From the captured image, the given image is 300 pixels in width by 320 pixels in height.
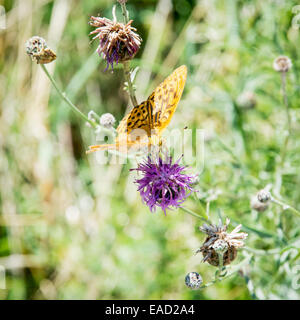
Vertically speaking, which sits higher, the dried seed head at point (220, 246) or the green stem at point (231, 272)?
the dried seed head at point (220, 246)

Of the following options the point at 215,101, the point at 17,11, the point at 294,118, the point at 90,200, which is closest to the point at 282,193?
the point at 294,118

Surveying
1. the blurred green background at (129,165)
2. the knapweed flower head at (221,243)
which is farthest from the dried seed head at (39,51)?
the knapweed flower head at (221,243)

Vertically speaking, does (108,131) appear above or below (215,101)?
below

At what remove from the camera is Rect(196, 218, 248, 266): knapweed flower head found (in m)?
1.27

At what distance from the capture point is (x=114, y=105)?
3.27 m

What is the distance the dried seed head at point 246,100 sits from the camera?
6.97 feet

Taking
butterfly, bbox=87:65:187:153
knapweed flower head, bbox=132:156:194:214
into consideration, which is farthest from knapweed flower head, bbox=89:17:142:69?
knapweed flower head, bbox=132:156:194:214

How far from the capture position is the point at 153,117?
1.30 m

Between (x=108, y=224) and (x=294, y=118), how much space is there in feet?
4.65

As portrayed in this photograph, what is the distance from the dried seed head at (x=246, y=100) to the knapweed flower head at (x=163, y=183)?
93 cm

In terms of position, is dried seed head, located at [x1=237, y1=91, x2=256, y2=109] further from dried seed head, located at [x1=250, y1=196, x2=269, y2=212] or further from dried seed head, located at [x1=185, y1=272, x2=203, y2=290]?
dried seed head, located at [x1=185, y1=272, x2=203, y2=290]

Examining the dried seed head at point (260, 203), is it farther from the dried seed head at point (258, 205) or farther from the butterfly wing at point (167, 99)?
the butterfly wing at point (167, 99)

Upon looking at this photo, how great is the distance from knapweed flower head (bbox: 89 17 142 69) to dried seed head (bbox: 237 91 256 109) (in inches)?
36.9
